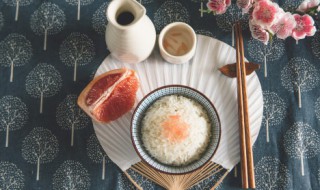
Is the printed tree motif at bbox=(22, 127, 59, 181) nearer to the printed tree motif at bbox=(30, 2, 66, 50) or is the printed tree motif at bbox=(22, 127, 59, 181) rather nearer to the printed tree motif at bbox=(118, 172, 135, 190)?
the printed tree motif at bbox=(118, 172, 135, 190)

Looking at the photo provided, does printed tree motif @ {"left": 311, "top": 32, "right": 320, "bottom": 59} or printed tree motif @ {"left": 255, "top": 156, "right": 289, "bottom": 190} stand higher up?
printed tree motif @ {"left": 311, "top": 32, "right": 320, "bottom": 59}

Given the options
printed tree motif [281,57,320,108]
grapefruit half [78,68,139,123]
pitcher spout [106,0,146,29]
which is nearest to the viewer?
pitcher spout [106,0,146,29]

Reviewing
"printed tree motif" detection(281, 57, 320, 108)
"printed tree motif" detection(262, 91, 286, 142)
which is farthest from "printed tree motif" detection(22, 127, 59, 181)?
"printed tree motif" detection(281, 57, 320, 108)

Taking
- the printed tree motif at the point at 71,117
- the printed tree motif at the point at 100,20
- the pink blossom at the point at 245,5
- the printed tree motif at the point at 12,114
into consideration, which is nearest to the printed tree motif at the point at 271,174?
the pink blossom at the point at 245,5

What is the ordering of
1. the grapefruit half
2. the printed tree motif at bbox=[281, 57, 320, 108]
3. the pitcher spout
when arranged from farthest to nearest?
the printed tree motif at bbox=[281, 57, 320, 108], the grapefruit half, the pitcher spout

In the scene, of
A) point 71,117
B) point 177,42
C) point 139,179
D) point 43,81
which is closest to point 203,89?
point 177,42

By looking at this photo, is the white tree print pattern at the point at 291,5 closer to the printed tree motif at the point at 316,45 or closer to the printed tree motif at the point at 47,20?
the printed tree motif at the point at 316,45

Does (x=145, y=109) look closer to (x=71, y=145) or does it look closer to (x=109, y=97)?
(x=109, y=97)
